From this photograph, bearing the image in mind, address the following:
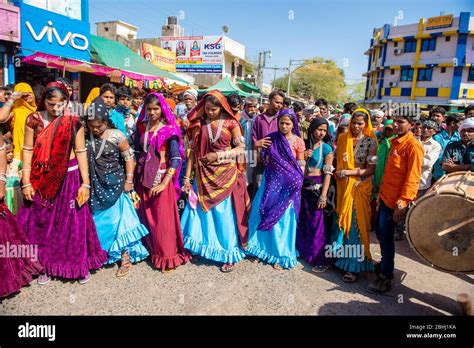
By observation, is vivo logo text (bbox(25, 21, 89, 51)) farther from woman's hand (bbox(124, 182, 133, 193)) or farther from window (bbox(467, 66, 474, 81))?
window (bbox(467, 66, 474, 81))

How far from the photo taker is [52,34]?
9039 mm

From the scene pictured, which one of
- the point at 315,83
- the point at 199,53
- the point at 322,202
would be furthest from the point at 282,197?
the point at 315,83

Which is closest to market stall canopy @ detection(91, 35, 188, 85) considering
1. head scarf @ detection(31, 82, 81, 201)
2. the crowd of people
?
the crowd of people

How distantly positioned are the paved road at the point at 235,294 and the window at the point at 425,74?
99.8 feet

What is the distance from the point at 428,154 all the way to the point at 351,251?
2142 millimetres

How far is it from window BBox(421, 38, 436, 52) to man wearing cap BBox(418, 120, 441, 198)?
2912 centimetres

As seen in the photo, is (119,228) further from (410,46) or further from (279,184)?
(410,46)

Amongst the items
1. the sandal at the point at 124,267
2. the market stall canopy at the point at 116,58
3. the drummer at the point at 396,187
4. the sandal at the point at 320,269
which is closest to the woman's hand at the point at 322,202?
the drummer at the point at 396,187

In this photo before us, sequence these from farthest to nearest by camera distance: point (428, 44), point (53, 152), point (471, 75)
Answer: point (428, 44) < point (471, 75) < point (53, 152)

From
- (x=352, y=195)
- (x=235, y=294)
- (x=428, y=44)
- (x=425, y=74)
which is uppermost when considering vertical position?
(x=428, y=44)

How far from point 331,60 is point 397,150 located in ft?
218

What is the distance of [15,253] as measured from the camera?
268 cm
